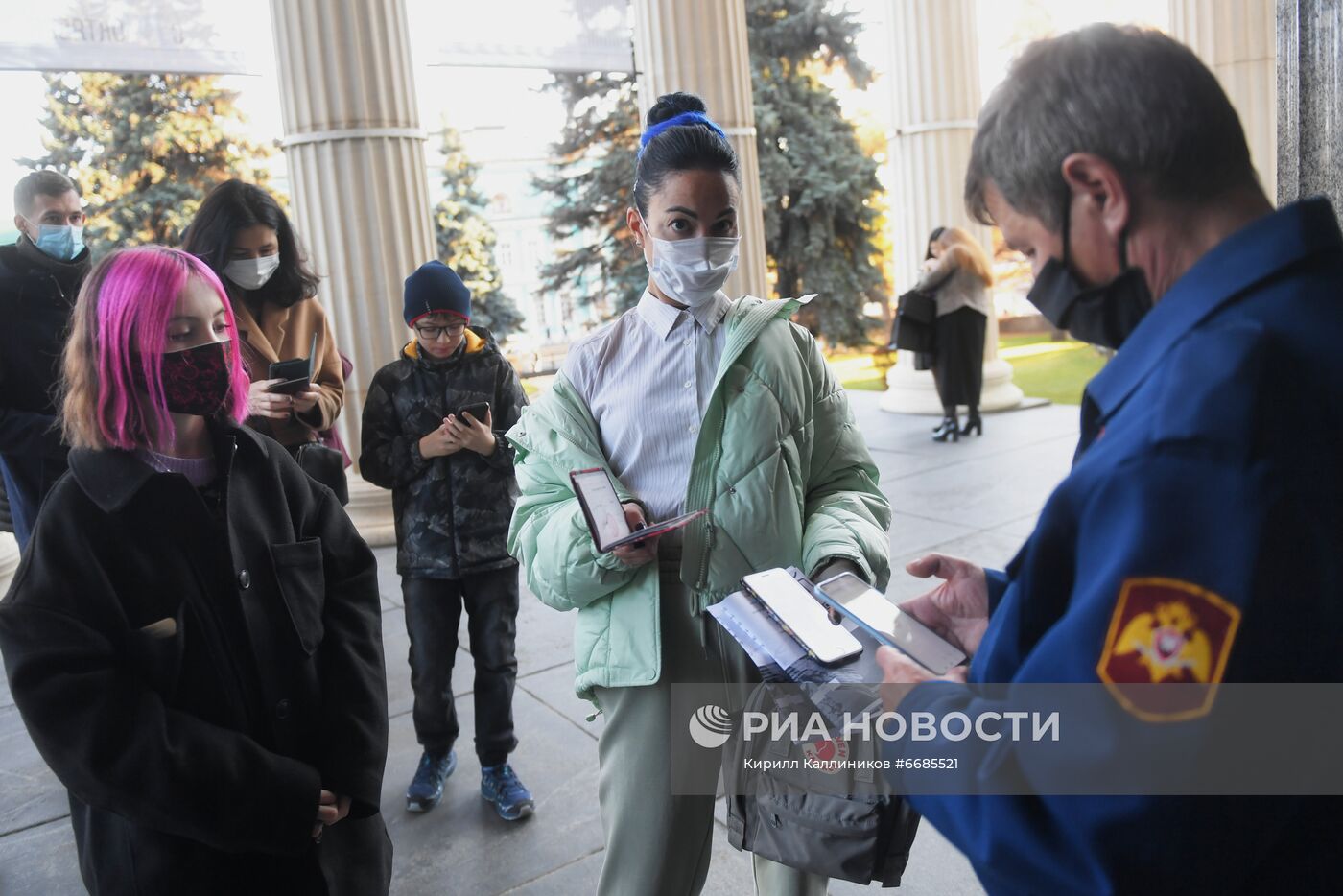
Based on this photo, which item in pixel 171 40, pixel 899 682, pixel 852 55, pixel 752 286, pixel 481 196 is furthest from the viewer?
pixel 481 196

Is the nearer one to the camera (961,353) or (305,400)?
A: (305,400)

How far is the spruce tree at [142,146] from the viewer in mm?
22234

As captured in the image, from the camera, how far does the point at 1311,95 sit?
95.1 inches

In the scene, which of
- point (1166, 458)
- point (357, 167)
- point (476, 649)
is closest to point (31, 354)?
point (476, 649)

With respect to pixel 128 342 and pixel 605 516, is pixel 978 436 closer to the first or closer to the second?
pixel 605 516

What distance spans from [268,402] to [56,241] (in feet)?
6.17

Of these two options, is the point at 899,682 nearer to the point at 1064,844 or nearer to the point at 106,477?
the point at 1064,844

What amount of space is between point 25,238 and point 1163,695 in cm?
493

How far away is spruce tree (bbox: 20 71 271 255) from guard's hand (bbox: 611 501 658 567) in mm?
22479

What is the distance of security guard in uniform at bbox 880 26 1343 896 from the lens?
1048 mm


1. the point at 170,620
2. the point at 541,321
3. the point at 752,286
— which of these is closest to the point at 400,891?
the point at 170,620

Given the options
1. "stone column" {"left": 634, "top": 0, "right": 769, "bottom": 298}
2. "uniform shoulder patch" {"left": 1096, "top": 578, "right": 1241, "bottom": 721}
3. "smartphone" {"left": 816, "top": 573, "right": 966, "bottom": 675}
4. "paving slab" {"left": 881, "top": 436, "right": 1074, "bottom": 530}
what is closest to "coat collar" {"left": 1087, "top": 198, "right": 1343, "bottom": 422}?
"uniform shoulder patch" {"left": 1096, "top": 578, "right": 1241, "bottom": 721}

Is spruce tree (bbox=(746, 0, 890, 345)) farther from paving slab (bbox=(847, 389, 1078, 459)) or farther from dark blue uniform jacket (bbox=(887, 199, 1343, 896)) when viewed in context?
dark blue uniform jacket (bbox=(887, 199, 1343, 896))

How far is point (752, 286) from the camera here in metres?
8.86
